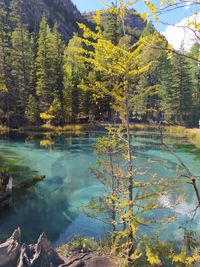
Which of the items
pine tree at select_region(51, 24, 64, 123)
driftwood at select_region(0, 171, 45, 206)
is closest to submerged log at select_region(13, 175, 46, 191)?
driftwood at select_region(0, 171, 45, 206)

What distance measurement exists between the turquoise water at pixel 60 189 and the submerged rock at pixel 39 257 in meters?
2.03

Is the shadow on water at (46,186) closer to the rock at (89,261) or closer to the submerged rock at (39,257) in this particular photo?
the rock at (89,261)

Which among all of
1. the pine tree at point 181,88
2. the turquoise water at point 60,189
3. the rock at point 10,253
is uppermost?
the pine tree at point 181,88

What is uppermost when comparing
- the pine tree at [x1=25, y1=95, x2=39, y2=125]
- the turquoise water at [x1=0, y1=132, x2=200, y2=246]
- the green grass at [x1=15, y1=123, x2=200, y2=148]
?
the pine tree at [x1=25, y1=95, x2=39, y2=125]

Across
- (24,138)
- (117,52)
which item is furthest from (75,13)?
(117,52)

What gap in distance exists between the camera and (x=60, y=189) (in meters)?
18.2

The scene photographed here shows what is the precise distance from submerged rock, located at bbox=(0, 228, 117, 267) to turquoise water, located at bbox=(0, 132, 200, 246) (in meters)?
2.03

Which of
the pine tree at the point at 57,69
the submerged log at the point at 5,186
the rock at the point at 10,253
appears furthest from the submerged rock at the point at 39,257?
the pine tree at the point at 57,69

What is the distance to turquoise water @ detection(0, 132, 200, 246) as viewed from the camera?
12641 millimetres

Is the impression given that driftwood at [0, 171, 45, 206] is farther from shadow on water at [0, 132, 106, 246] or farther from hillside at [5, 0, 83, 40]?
hillside at [5, 0, 83, 40]

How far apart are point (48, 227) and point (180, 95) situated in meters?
48.2

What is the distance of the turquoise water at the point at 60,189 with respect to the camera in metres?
12.6

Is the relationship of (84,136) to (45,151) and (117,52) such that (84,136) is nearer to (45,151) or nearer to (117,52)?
(45,151)

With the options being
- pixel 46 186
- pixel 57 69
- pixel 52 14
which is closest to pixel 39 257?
pixel 46 186
